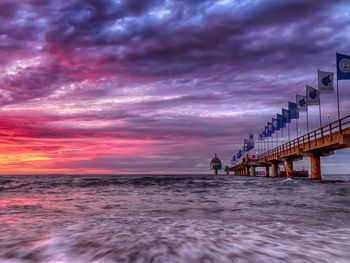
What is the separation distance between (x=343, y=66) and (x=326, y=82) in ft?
17.2

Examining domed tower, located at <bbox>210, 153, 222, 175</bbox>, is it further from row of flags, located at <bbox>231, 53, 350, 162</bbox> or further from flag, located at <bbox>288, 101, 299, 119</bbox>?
flag, located at <bbox>288, 101, 299, 119</bbox>

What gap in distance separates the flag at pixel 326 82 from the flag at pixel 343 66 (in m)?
4.90

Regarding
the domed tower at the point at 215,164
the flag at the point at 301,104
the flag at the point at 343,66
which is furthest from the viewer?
the domed tower at the point at 215,164

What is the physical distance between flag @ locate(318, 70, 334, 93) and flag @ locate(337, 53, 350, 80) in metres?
4.90

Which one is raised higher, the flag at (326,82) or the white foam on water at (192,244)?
the flag at (326,82)

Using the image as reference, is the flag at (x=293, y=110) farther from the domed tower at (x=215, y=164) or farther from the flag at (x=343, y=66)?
the domed tower at (x=215, y=164)

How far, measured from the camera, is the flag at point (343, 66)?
26.6m

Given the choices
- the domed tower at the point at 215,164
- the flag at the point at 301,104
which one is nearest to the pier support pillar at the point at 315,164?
the flag at the point at 301,104

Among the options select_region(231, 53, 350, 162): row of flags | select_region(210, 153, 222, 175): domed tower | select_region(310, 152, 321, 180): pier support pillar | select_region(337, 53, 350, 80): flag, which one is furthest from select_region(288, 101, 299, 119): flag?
select_region(210, 153, 222, 175): domed tower

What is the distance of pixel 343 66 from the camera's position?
87.6 feet

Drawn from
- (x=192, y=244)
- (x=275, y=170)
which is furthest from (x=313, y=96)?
(x=192, y=244)

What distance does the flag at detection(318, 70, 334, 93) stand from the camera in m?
31.7

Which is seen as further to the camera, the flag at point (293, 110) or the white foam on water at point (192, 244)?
the flag at point (293, 110)

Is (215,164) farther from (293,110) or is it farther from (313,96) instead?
(313,96)
